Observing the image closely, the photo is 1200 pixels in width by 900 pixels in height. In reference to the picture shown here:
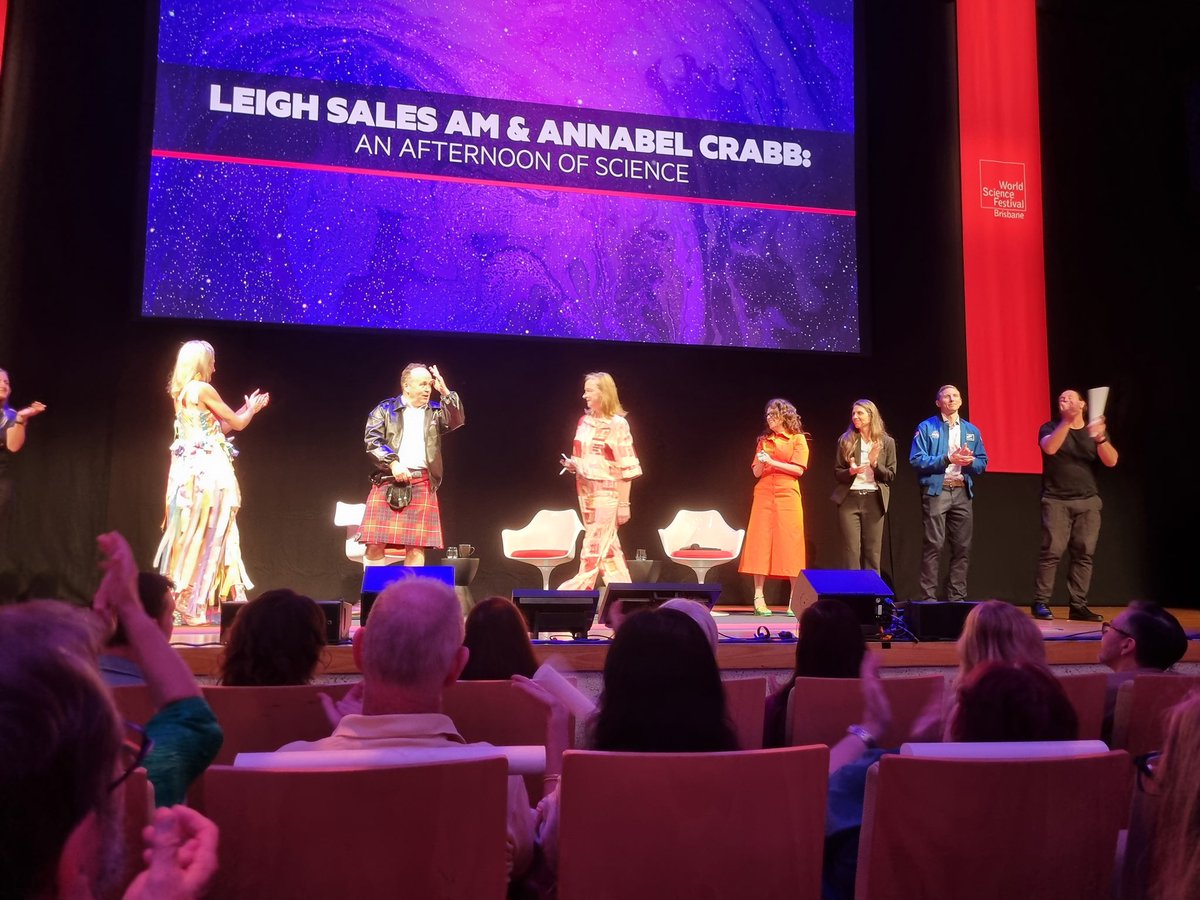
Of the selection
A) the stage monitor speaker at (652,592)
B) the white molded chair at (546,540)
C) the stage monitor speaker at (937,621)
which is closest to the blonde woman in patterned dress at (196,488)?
the white molded chair at (546,540)

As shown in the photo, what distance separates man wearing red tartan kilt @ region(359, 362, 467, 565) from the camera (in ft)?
20.9

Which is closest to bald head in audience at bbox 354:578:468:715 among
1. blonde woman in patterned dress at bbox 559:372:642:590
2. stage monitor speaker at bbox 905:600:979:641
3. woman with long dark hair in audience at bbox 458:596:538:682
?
woman with long dark hair in audience at bbox 458:596:538:682

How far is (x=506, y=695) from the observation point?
2326mm

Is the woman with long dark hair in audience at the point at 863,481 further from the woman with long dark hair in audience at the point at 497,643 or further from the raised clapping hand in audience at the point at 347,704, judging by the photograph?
the raised clapping hand in audience at the point at 347,704

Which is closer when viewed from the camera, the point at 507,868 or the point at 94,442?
the point at 507,868

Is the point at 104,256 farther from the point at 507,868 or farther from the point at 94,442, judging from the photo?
the point at 507,868

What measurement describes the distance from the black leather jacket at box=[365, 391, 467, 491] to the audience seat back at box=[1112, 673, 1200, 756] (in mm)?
4577

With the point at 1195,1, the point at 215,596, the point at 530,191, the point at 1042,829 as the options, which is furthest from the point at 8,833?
the point at 1195,1

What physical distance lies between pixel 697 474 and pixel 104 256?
4999 mm

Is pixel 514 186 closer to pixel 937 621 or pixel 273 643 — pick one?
pixel 937 621

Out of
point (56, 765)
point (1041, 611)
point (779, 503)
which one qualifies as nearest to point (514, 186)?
point (779, 503)

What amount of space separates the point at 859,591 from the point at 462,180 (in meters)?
4.39

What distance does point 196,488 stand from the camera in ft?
20.2

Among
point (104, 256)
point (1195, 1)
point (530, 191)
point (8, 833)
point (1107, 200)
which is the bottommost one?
point (8, 833)
